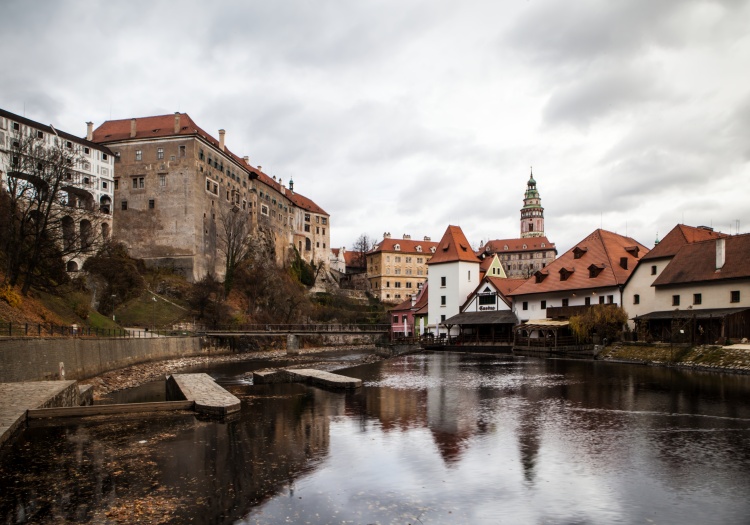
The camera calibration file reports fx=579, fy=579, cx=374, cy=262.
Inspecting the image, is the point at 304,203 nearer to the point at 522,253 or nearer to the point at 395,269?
the point at 395,269

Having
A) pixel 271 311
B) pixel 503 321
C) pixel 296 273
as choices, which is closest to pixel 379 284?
pixel 296 273

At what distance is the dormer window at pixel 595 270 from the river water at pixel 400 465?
3128cm

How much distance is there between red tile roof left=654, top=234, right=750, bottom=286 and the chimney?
7.2 inches

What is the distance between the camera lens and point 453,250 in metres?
66.0

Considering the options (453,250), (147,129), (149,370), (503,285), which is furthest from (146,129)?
(503,285)

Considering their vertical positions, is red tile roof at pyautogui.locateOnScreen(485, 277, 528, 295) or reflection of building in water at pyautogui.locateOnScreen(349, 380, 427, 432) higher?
red tile roof at pyautogui.locateOnScreen(485, 277, 528, 295)

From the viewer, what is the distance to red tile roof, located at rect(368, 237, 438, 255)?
119 meters

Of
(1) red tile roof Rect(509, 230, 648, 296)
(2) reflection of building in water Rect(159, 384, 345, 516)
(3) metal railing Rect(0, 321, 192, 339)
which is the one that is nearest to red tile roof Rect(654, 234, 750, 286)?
(1) red tile roof Rect(509, 230, 648, 296)

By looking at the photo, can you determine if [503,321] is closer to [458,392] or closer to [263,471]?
[458,392]

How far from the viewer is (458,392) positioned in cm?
2350

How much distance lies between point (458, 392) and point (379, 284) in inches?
3722

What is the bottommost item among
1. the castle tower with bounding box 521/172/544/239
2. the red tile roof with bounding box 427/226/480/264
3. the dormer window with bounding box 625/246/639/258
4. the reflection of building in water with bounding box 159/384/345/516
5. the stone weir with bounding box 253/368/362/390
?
Result: the stone weir with bounding box 253/368/362/390

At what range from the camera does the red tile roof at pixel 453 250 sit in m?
65.6

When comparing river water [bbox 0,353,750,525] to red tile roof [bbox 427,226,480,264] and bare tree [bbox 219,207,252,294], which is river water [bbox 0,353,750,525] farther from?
bare tree [bbox 219,207,252,294]
